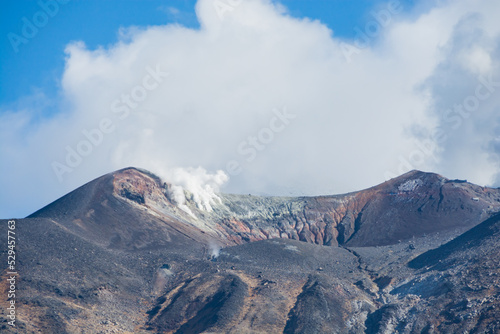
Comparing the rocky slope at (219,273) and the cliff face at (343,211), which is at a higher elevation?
the cliff face at (343,211)

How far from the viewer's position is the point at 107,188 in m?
111

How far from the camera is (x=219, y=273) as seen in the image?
82.2 m

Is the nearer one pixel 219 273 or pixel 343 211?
pixel 219 273

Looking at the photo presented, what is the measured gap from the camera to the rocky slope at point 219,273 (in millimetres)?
68375

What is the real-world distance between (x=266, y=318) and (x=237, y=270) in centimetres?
1496

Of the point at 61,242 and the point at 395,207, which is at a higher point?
the point at 395,207

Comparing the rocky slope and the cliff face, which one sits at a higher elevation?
the cliff face

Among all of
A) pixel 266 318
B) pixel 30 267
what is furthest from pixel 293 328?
pixel 30 267

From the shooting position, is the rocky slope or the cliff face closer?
the rocky slope

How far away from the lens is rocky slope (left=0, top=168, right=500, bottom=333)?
68.4 m

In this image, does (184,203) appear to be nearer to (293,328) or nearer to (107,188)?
(107,188)

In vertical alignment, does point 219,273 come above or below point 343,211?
below

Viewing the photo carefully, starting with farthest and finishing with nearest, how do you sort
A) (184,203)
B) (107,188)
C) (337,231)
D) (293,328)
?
(337,231)
(184,203)
(107,188)
(293,328)

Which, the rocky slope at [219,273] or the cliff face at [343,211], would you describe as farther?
the cliff face at [343,211]
